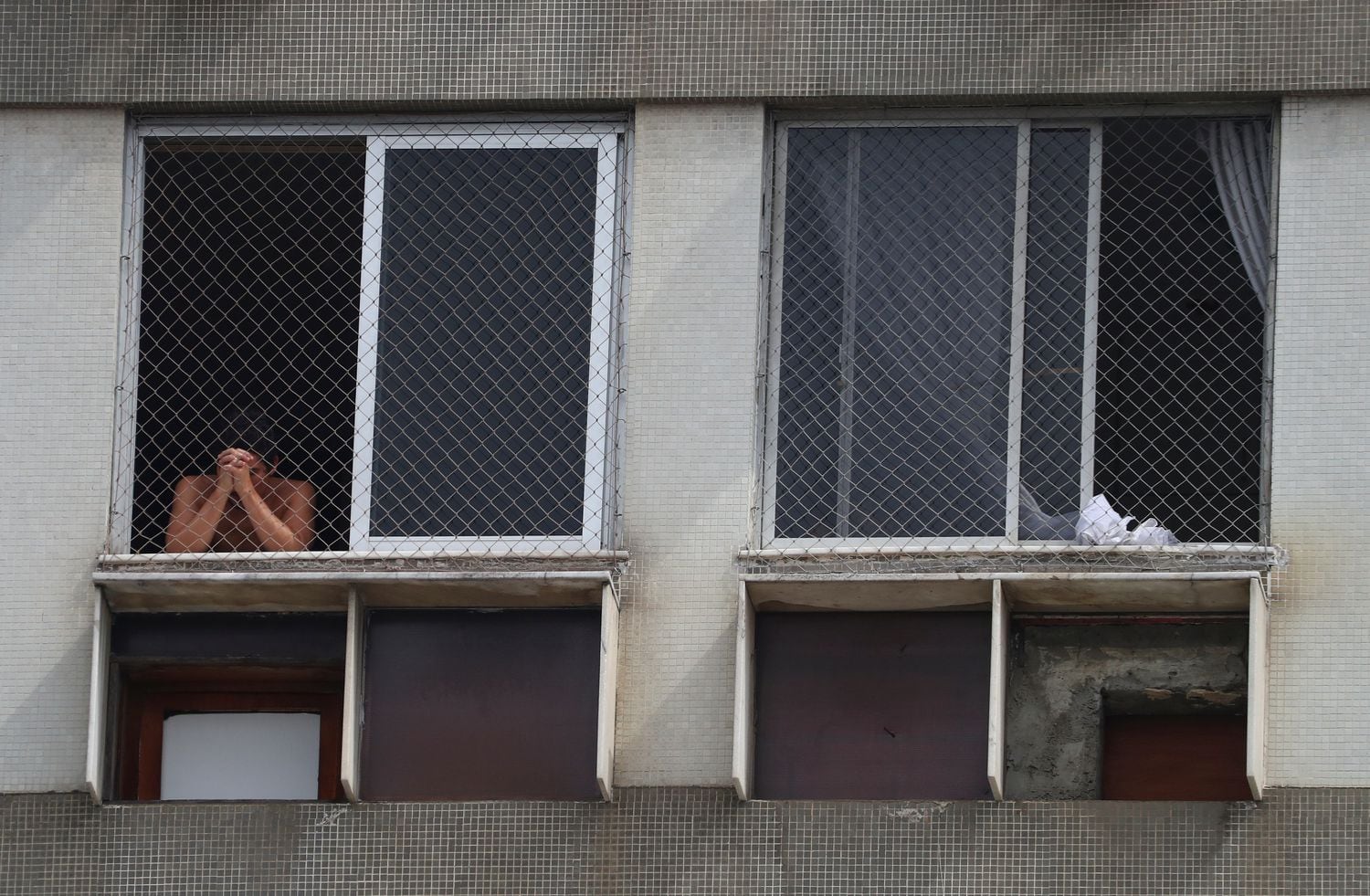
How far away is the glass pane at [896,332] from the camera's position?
40.0 feet

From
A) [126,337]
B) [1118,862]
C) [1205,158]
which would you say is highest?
[1205,158]

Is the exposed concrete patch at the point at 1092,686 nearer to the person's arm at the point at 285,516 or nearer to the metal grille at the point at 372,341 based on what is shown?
the metal grille at the point at 372,341

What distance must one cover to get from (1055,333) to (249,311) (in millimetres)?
3920

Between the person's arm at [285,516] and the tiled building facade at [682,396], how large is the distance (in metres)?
0.68

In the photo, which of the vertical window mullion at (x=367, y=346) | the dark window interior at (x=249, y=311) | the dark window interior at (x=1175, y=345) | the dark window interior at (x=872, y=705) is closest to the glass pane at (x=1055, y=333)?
the dark window interior at (x=1175, y=345)

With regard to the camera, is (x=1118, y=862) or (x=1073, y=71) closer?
(x=1118, y=862)

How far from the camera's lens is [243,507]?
12.4m

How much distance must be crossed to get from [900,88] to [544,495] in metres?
2.57

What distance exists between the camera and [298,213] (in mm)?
12922

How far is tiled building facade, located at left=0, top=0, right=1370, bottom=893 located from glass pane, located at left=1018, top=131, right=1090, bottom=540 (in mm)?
350

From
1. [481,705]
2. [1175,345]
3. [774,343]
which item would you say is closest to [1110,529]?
[1175,345]

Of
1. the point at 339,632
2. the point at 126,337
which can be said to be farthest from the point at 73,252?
the point at 339,632

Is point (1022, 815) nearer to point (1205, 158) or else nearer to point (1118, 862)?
point (1118, 862)

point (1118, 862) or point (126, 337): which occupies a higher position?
point (126, 337)
